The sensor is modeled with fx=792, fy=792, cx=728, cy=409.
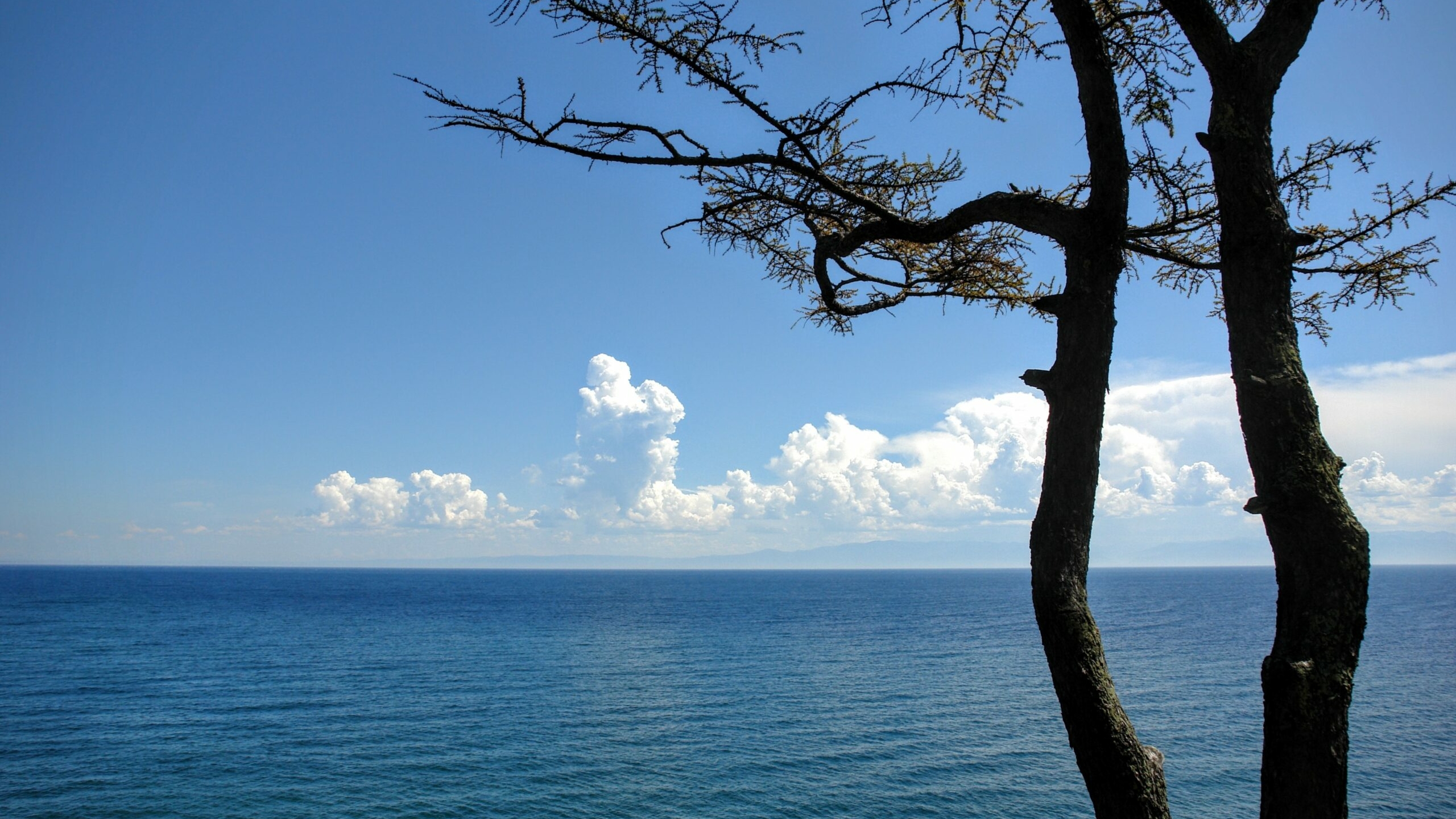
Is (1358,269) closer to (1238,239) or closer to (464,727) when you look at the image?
(1238,239)

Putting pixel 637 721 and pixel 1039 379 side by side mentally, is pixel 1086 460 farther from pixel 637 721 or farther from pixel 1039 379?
pixel 637 721

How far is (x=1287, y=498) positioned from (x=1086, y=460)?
0.80 m

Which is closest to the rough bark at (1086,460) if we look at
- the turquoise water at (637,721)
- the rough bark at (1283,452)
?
the rough bark at (1283,452)

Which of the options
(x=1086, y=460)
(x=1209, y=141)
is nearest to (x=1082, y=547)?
(x=1086, y=460)

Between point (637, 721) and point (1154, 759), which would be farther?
point (637, 721)

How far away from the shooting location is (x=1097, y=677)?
12.1 ft

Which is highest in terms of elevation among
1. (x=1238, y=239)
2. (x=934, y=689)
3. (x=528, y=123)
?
(x=528, y=123)

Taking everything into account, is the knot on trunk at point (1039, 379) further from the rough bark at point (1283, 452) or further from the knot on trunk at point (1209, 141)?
the knot on trunk at point (1209, 141)

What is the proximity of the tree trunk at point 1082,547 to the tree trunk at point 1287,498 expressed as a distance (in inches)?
20.4

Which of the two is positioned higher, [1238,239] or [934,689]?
[1238,239]

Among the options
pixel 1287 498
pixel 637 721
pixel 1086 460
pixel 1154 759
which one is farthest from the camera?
pixel 637 721

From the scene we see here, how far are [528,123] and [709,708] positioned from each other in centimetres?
4229

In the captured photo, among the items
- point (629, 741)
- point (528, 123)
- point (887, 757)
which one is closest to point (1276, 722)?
point (528, 123)

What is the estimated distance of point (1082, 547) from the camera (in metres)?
3.78
